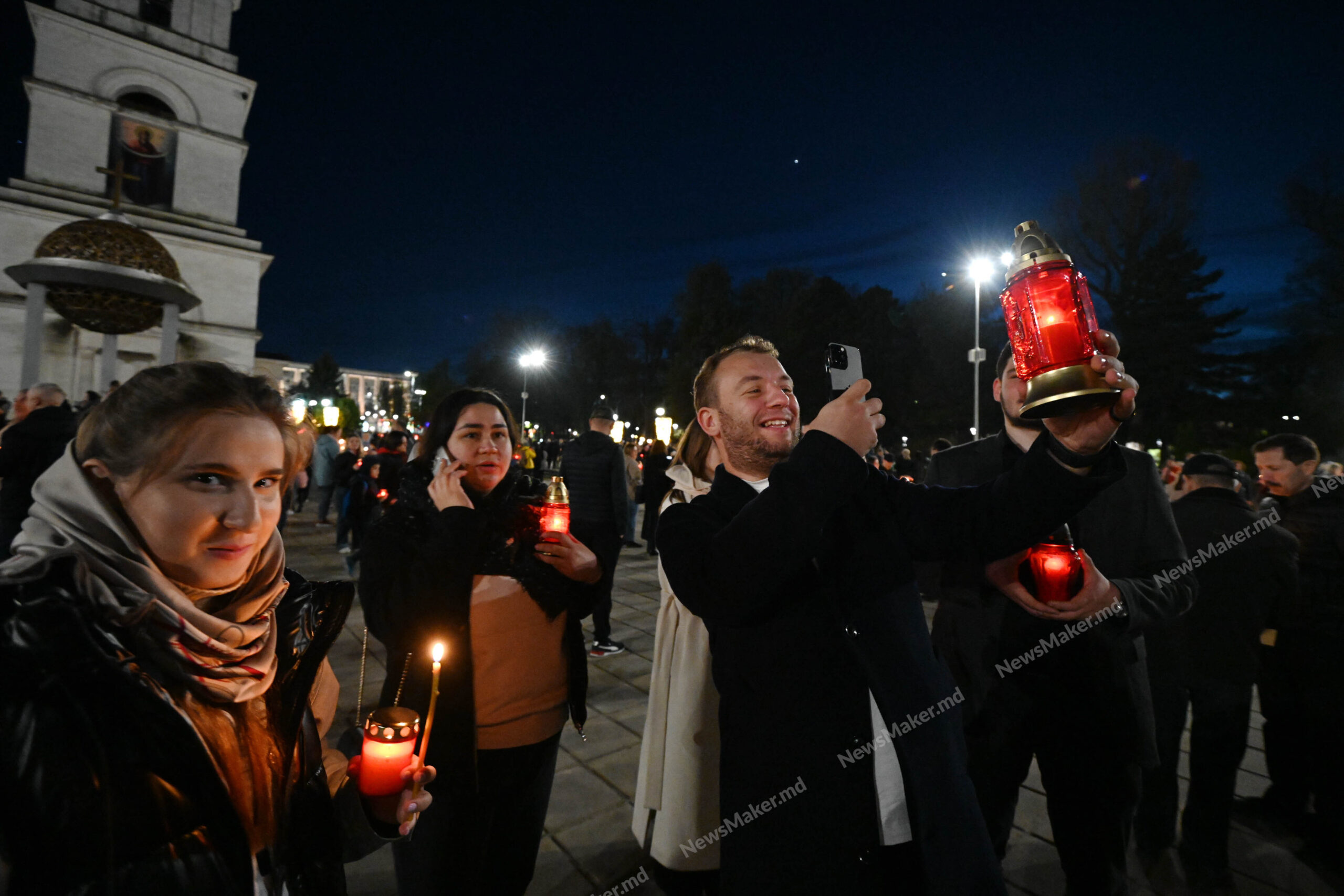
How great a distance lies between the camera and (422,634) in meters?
2.24

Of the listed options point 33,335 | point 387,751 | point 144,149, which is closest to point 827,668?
point 387,751

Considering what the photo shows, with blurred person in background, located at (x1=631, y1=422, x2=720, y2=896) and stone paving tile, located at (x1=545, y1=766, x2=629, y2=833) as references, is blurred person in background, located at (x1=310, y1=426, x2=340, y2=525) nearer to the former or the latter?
stone paving tile, located at (x1=545, y1=766, x2=629, y2=833)

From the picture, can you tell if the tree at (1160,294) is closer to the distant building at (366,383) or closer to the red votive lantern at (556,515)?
the red votive lantern at (556,515)

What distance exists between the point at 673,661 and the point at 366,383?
527ft

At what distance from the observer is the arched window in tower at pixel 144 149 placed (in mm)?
25250

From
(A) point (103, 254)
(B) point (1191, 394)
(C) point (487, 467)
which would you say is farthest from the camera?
(B) point (1191, 394)

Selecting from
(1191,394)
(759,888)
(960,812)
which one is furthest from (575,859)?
(1191,394)

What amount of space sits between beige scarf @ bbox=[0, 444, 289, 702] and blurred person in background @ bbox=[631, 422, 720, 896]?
121 centimetres

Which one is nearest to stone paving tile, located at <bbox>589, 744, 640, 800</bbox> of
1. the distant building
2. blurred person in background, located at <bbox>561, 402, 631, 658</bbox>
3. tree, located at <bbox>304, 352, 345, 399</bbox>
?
blurred person in background, located at <bbox>561, 402, 631, 658</bbox>

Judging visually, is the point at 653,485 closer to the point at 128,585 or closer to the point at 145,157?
the point at 128,585

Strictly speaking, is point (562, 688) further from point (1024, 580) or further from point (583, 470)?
point (583, 470)

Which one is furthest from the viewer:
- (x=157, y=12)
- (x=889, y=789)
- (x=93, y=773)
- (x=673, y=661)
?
(x=157, y=12)

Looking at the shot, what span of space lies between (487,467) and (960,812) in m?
2.14

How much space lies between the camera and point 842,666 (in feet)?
5.60
